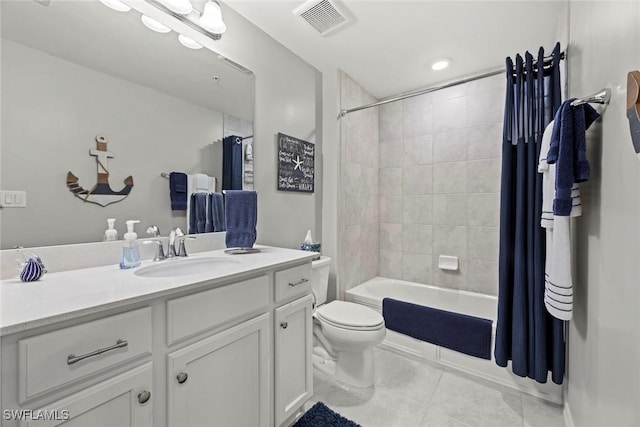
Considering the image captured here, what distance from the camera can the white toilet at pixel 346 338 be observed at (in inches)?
67.4

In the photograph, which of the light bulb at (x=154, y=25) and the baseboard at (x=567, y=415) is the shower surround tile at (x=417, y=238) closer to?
the baseboard at (x=567, y=415)

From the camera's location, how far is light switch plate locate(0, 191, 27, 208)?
943 millimetres

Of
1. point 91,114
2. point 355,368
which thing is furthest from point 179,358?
point 355,368

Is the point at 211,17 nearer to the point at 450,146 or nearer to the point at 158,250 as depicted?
the point at 158,250

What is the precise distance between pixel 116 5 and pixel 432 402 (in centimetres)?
265

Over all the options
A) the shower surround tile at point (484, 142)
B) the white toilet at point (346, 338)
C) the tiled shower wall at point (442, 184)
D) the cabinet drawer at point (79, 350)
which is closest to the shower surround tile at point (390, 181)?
the tiled shower wall at point (442, 184)

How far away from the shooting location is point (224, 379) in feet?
3.48

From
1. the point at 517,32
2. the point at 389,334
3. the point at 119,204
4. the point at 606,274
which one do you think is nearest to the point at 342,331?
the point at 389,334

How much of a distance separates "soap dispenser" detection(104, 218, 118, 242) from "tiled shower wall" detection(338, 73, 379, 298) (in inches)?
64.4

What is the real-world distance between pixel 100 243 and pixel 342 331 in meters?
1.36

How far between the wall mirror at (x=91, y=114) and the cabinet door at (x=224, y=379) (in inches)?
26.0

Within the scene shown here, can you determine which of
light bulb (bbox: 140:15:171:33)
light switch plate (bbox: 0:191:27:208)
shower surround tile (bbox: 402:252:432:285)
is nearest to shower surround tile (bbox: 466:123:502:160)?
shower surround tile (bbox: 402:252:432:285)

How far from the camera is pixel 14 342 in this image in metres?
0.62

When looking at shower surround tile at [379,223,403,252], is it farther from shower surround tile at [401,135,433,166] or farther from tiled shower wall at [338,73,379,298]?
shower surround tile at [401,135,433,166]
